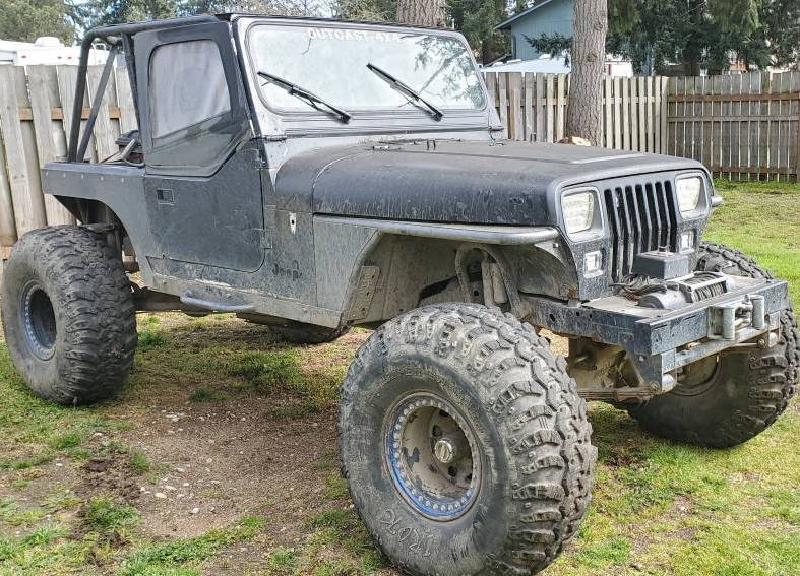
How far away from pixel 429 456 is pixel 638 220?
1.22 metres

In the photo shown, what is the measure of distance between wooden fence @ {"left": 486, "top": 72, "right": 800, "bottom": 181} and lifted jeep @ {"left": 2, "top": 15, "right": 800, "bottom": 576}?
30.5 feet

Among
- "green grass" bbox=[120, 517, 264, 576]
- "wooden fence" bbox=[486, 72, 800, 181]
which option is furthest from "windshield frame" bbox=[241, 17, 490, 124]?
"wooden fence" bbox=[486, 72, 800, 181]

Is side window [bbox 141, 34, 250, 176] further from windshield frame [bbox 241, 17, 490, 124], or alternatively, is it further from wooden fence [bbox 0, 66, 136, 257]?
wooden fence [bbox 0, 66, 136, 257]

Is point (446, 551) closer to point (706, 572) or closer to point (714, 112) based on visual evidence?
point (706, 572)

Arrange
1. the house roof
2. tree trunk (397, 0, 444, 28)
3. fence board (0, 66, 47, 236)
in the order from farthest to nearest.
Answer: the house roof → tree trunk (397, 0, 444, 28) → fence board (0, 66, 47, 236)

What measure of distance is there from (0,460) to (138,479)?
82 centimetres

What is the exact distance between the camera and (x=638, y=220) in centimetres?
337

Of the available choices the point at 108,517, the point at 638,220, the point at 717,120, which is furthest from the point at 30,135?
the point at 717,120

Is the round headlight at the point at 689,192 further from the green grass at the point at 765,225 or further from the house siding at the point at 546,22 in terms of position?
the house siding at the point at 546,22

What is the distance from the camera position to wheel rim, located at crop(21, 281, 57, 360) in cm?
533

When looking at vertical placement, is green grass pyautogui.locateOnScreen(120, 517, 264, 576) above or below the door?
below

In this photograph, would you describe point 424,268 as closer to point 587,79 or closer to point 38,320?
point 38,320

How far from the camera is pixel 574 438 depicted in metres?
2.88

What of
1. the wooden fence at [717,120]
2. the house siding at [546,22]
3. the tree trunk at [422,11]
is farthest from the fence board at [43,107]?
the house siding at [546,22]
